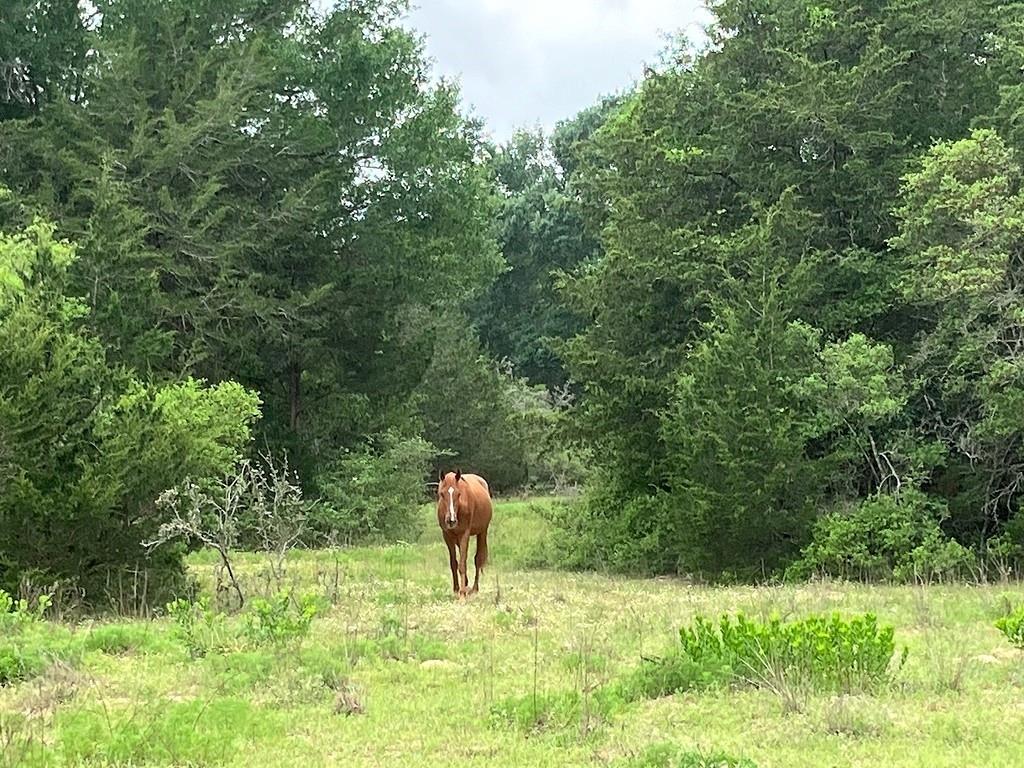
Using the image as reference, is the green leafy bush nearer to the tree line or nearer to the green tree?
the tree line

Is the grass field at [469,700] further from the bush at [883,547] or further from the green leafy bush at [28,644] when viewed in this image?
the bush at [883,547]

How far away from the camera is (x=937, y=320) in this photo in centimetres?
1736

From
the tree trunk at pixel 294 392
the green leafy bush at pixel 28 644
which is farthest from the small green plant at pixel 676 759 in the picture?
the tree trunk at pixel 294 392

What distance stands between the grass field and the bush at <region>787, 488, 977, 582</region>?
3.83 metres

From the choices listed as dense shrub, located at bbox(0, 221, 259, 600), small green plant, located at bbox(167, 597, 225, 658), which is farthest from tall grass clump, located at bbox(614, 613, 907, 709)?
dense shrub, located at bbox(0, 221, 259, 600)

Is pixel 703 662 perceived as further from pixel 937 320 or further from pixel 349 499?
pixel 349 499

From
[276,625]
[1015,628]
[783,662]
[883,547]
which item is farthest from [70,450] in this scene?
[883,547]

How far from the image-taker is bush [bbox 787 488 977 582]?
15.1 metres

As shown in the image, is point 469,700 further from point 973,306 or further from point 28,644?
point 973,306

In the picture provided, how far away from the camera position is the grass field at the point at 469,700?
5430 mm

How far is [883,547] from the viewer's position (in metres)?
15.3

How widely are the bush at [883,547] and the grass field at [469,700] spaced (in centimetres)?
383

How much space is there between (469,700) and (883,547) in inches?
402

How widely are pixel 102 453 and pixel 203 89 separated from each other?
49.0 feet
